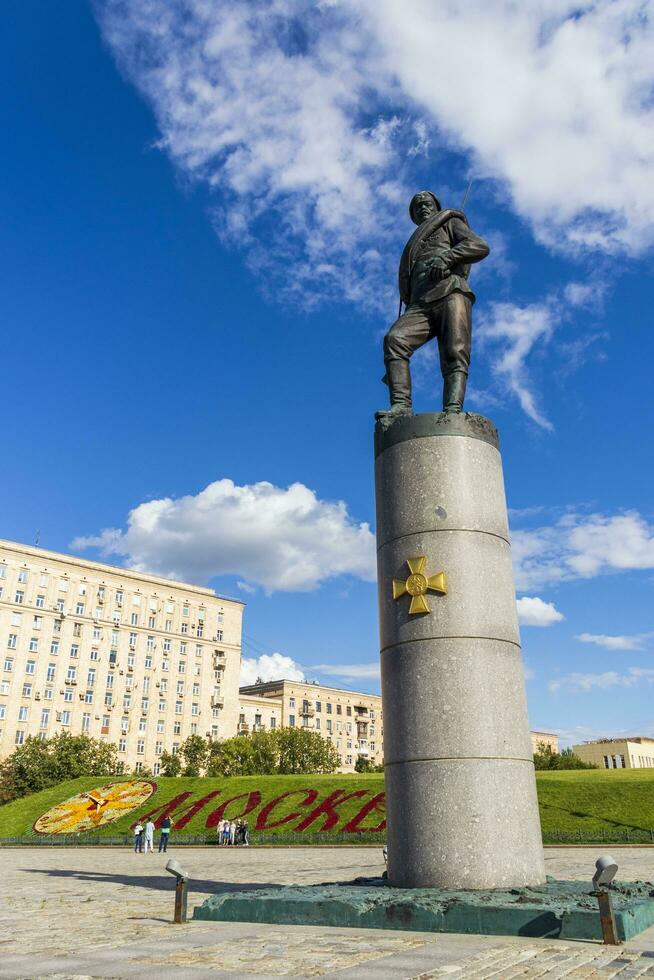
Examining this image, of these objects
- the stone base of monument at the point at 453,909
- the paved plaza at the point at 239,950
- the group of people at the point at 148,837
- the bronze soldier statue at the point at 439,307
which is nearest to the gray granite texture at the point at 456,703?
the stone base of monument at the point at 453,909

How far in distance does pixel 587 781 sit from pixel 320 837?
13.3 m

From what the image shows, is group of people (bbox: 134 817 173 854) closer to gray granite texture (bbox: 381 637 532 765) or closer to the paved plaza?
the paved plaza

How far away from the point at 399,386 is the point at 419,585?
3.95 metres

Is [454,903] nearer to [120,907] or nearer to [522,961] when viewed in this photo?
[522,961]

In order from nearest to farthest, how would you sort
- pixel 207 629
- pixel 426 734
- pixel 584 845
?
pixel 426 734, pixel 584 845, pixel 207 629

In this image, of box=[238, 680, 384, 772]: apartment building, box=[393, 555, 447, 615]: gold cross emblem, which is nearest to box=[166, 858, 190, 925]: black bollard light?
box=[393, 555, 447, 615]: gold cross emblem

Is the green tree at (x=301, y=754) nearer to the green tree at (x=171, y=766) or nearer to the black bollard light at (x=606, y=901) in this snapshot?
the green tree at (x=171, y=766)

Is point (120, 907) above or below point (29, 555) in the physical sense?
below

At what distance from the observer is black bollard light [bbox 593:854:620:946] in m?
7.68

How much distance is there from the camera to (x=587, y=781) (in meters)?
37.2

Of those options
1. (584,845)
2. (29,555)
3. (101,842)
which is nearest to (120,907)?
(584,845)

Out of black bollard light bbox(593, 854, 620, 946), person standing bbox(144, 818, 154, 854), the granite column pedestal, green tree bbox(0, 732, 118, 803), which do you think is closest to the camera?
black bollard light bbox(593, 854, 620, 946)

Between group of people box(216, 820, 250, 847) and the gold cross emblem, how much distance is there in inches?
1083

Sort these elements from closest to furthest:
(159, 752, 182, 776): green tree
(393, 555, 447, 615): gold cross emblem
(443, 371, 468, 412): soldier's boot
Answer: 1. (393, 555, 447, 615): gold cross emblem
2. (443, 371, 468, 412): soldier's boot
3. (159, 752, 182, 776): green tree
